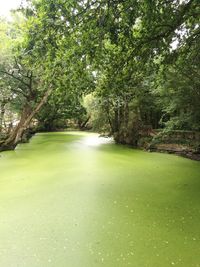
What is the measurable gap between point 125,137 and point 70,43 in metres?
6.96

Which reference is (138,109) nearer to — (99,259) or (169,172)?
(169,172)

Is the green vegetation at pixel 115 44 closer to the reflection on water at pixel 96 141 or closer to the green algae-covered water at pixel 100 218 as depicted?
the green algae-covered water at pixel 100 218

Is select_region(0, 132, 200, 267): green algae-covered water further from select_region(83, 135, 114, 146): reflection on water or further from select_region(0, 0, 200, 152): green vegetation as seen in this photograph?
select_region(83, 135, 114, 146): reflection on water

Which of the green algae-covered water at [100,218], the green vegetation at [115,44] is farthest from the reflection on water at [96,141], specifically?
the green algae-covered water at [100,218]

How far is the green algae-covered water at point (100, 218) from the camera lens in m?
2.11

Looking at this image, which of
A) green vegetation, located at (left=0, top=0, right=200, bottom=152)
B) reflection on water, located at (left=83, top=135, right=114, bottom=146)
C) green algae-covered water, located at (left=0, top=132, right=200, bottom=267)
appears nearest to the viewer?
green algae-covered water, located at (left=0, top=132, right=200, bottom=267)

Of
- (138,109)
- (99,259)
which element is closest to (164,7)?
(99,259)

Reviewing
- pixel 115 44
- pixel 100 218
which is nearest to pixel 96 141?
pixel 115 44

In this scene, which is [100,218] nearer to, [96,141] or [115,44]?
[115,44]

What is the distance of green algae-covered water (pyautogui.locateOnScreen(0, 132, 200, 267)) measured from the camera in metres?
2.11

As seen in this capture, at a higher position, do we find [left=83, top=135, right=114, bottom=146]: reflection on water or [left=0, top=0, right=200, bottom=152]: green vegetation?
[left=0, top=0, right=200, bottom=152]: green vegetation

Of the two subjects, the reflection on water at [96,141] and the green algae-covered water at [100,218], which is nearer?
the green algae-covered water at [100,218]

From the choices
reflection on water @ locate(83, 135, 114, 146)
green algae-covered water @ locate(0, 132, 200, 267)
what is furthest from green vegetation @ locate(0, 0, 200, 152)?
reflection on water @ locate(83, 135, 114, 146)

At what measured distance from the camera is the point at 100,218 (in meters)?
2.87
